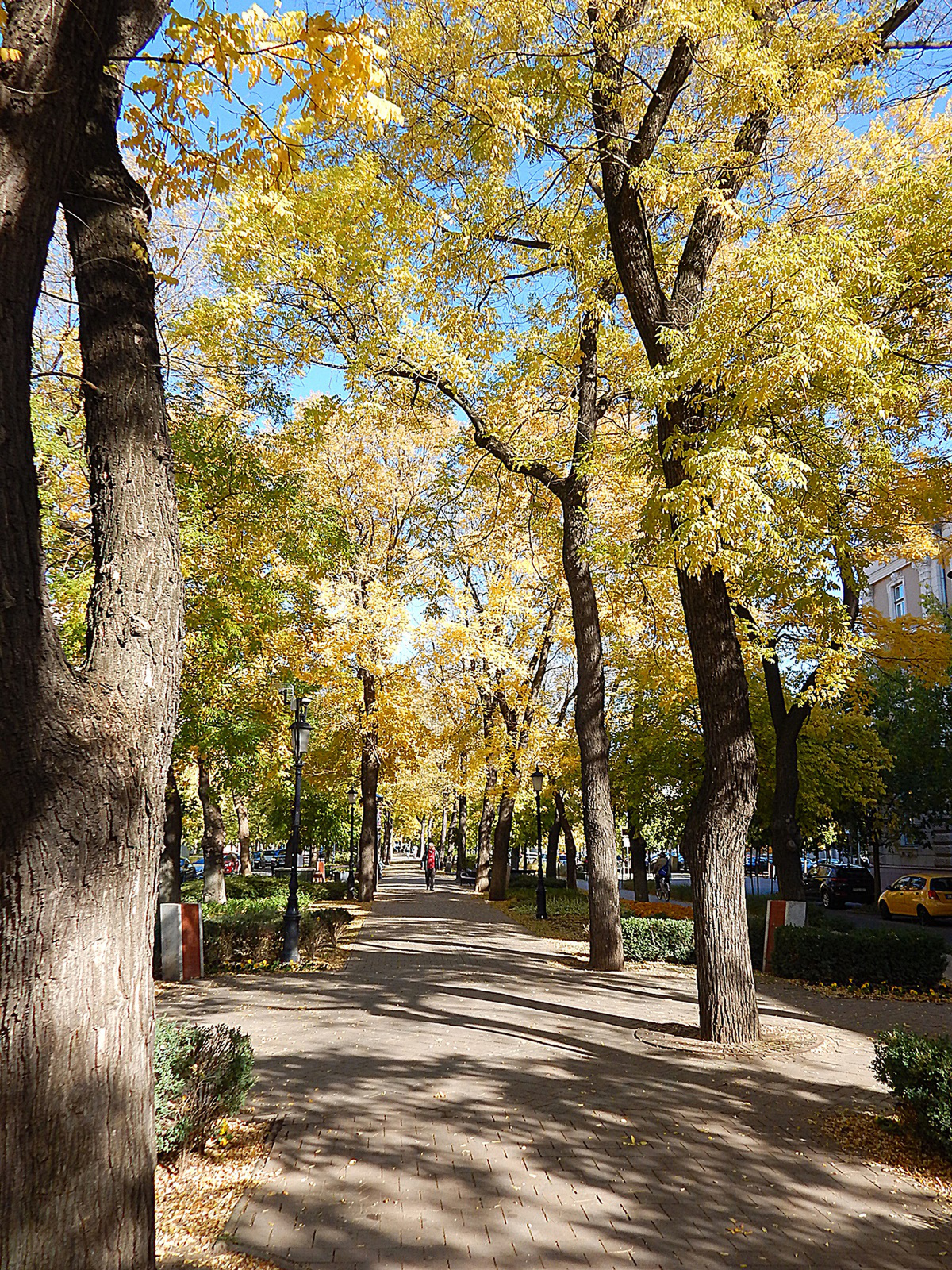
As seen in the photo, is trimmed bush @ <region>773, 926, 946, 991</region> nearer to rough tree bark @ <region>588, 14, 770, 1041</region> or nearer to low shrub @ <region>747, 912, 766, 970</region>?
low shrub @ <region>747, 912, 766, 970</region>

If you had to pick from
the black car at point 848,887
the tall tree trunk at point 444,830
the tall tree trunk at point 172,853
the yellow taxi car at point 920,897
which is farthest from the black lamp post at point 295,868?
the tall tree trunk at point 444,830

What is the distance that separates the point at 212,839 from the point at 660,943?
10.9m

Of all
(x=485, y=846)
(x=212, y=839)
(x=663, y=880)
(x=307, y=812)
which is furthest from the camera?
(x=663, y=880)

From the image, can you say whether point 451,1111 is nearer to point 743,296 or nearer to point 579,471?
point 743,296

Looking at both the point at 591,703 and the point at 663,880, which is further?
the point at 663,880

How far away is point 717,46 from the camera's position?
27.5 feet

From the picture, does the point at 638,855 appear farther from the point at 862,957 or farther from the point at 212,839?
the point at 862,957

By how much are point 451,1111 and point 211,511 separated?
10026 millimetres

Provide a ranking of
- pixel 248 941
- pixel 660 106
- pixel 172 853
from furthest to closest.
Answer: pixel 172 853 < pixel 248 941 < pixel 660 106

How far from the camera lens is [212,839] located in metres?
20.6

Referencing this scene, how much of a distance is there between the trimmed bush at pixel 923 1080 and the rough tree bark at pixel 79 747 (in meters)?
4.89

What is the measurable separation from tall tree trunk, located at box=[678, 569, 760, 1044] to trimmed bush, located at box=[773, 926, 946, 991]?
514 centimetres

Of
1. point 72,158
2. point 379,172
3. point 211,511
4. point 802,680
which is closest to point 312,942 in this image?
point 211,511

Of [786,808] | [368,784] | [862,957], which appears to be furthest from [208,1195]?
[368,784]
